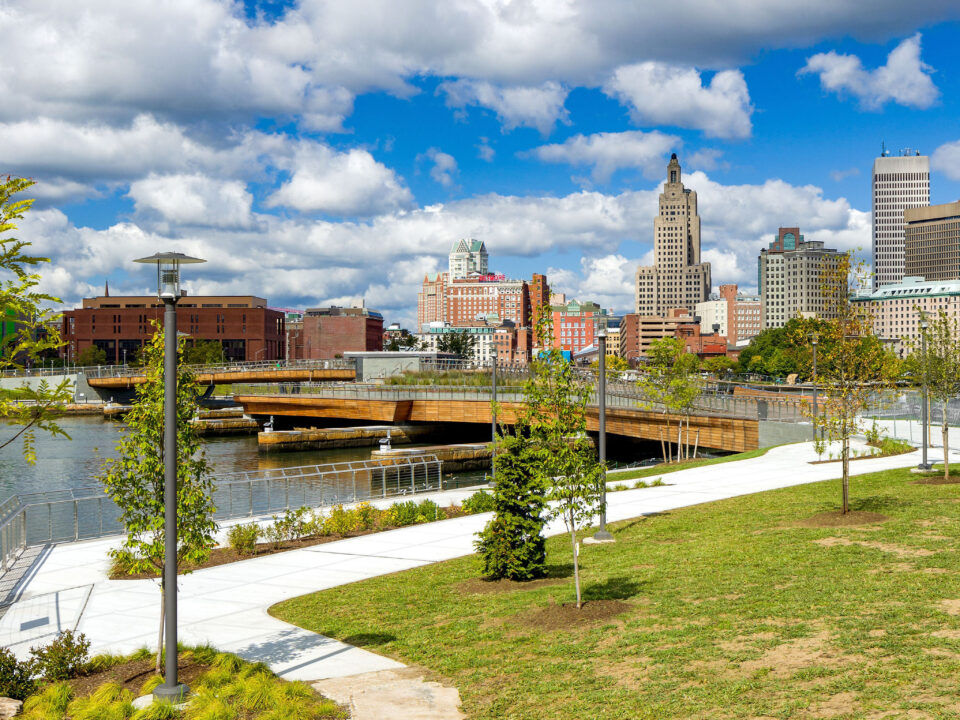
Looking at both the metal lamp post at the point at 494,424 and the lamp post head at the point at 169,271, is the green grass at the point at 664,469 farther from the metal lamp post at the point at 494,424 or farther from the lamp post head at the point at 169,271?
the lamp post head at the point at 169,271

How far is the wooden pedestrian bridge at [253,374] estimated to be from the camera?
314 ft

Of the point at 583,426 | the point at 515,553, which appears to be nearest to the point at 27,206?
the point at 583,426

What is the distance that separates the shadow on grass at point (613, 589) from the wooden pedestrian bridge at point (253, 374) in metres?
78.9

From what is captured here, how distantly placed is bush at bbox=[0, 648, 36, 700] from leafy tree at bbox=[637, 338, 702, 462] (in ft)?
108

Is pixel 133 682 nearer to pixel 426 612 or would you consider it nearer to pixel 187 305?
pixel 426 612

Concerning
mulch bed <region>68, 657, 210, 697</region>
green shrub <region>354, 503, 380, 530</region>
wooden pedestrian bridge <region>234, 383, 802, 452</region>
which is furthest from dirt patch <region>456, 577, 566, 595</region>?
wooden pedestrian bridge <region>234, 383, 802, 452</region>

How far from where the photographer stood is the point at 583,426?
41.8 ft

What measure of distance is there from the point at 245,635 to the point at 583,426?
6066 mm

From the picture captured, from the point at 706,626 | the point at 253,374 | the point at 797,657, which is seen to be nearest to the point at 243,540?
the point at 706,626

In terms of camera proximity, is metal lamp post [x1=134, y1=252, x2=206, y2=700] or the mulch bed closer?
metal lamp post [x1=134, y1=252, x2=206, y2=700]

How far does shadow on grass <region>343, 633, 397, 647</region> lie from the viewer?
11.9 meters

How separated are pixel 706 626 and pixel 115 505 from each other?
22.4m

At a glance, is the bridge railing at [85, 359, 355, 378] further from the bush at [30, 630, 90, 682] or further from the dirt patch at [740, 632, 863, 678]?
the dirt patch at [740, 632, 863, 678]

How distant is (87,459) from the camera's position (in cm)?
5641
